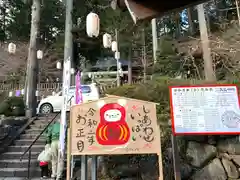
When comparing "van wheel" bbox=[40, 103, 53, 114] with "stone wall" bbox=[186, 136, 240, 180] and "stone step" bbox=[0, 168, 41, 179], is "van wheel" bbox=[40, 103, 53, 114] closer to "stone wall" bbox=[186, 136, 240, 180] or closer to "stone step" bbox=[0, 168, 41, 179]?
"stone step" bbox=[0, 168, 41, 179]

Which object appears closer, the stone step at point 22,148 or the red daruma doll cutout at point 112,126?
the red daruma doll cutout at point 112,126

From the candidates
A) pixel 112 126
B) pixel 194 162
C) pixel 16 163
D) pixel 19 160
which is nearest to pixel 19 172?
pixel 16 163

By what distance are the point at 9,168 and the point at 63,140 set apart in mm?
2180

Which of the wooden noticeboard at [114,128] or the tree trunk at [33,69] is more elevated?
the tree trunk at [33,69]

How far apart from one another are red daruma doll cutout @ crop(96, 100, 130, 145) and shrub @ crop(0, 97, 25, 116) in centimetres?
734

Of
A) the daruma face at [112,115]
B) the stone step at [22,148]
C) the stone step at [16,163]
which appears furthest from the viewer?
the stone step at [22,148]

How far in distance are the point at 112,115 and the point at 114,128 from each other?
0.79 ft

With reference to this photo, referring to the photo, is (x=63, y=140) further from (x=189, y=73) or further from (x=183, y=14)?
(x=183, y=14)

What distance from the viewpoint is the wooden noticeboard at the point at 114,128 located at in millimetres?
3702

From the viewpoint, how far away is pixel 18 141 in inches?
277

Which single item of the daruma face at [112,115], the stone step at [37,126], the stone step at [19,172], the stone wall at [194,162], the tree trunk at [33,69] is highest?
the tree trunk at [33,69]

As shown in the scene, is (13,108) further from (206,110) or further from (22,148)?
(206,110)

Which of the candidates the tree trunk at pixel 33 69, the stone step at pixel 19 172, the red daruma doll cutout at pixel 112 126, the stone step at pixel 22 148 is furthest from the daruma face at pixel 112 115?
the tree trunk at pixel 33 69

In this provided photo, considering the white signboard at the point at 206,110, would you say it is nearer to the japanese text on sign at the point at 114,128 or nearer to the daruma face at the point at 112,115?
the japanese text on sign at the point at 114,128
